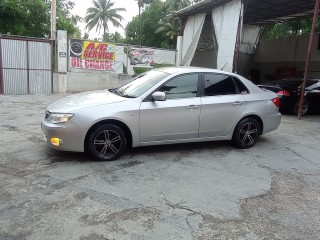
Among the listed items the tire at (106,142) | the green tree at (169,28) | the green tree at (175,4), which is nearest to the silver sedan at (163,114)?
the tire at (106,142)

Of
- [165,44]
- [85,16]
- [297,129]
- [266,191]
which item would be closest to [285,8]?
[297,129]

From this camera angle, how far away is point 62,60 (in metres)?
14.6

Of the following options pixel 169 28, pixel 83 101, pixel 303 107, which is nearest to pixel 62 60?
pixel 83 101

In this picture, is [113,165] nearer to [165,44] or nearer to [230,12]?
[230,12]

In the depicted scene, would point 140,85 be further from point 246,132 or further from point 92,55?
point 92,55

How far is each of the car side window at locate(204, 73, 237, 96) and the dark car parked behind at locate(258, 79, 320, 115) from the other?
5164mm

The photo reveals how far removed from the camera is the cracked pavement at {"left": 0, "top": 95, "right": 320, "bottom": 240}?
3.20 metres

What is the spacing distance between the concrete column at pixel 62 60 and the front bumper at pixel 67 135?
34.4ft

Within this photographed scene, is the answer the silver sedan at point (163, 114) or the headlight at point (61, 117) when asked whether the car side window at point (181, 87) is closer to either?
the silver sedan at point (163, 114)

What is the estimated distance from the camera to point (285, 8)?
49.9 ft

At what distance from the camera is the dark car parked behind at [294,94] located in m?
10.6

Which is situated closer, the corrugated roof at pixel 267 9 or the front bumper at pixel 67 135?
the front bumper at pixel 67 135

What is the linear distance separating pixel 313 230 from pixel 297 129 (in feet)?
18.9

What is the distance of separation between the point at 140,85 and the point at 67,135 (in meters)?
1.64
